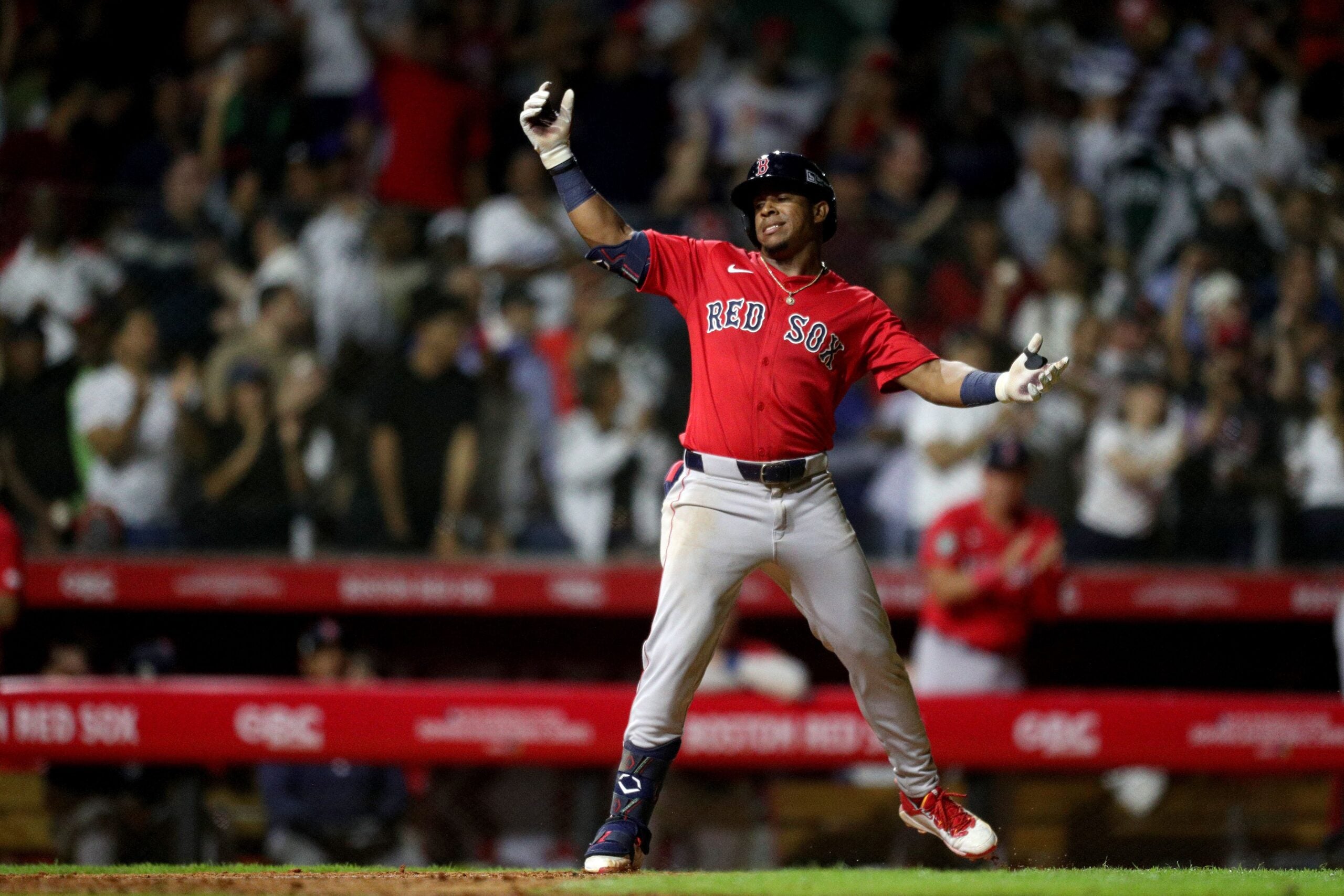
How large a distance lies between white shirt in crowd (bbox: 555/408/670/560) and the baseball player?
263 centimetres

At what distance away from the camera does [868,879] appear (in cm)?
373

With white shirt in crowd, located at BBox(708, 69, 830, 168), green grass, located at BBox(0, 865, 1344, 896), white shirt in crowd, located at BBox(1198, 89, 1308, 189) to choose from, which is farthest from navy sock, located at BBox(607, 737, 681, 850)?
white shirt in crowd, located at BBox(1198, 89, 1308, 189)

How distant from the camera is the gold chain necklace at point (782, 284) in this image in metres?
3.68

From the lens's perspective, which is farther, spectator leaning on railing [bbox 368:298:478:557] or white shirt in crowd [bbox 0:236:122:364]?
spectator leaning on railing [bbox 368:298:478:557]

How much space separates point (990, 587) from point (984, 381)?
2.02 meters

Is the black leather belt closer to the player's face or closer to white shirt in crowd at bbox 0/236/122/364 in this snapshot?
the player's face

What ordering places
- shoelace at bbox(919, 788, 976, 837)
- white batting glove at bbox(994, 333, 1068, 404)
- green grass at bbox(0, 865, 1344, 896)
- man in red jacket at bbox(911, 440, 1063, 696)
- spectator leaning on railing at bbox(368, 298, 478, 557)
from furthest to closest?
spectator leaning on railing at bbox(368, 298, 478, 557), man in red jacket at bbox(911, 440, 1063, 696), shoelace at bbox(919, 788, 976, 837), white batting glove at bbox(994, 333, 1068, 404), green grass at bbox(0, 865, 1344, 896)

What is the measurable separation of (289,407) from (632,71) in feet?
9.38

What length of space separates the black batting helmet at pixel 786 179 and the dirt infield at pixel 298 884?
1.77 meters

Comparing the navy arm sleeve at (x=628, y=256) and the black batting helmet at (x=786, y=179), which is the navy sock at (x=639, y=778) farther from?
the black batting helmet at (x=786, y=179)

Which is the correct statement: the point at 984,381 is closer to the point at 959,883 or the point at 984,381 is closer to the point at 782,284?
the point at 782,284

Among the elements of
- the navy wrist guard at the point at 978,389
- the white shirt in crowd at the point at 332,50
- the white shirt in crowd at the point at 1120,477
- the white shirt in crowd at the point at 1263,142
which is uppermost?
the white shirt in crowd at the point at 332,50

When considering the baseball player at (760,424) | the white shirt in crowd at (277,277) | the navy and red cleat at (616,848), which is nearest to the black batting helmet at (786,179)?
the baseball player at (760,424)

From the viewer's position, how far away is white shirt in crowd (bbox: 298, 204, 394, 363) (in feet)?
21.2
